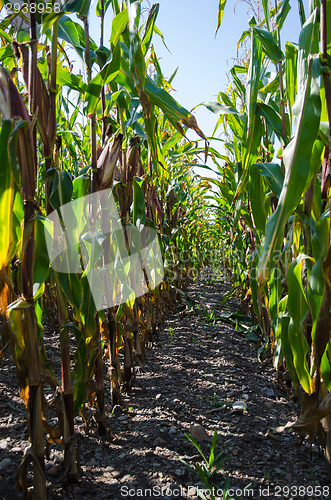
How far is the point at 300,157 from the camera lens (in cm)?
56

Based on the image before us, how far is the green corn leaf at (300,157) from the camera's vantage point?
1.84 ft

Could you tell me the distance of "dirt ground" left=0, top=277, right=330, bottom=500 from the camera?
32.5 inches

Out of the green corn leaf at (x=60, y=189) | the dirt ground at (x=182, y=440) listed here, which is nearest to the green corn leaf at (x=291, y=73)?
the green corn leaf at (x=60, y=189)

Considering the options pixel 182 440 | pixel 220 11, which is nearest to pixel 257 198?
pixel 220 11

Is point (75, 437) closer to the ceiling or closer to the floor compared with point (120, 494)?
closer to the ceiling

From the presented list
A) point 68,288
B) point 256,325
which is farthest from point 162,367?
point 68,288

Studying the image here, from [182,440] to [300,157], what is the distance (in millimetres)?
849

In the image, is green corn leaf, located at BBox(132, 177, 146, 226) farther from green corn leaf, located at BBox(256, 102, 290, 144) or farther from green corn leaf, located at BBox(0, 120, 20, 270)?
green corn leaf, located at BBox(0, 120, 20, 270)

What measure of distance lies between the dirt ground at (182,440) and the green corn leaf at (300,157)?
587 mm

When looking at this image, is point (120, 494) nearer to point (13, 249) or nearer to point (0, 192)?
point (13, 249)

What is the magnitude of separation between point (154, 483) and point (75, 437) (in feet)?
0.71

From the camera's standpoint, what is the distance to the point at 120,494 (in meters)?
0.81

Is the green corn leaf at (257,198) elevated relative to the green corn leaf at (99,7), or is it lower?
lower

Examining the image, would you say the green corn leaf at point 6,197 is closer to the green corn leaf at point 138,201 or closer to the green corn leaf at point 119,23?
the green corn leaf at point 119,23
